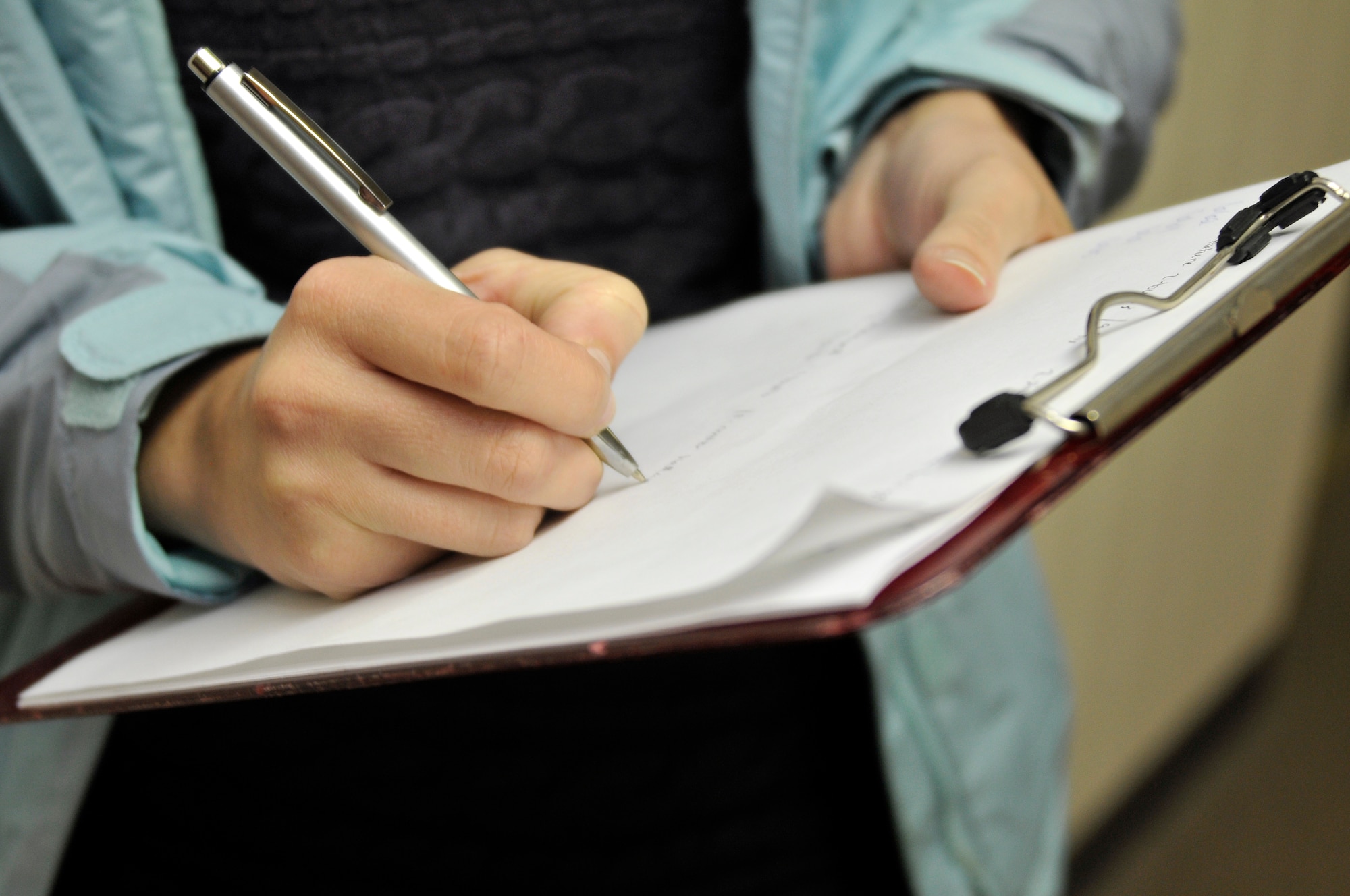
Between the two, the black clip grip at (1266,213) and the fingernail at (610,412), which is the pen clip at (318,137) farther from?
the black clip grip at (1266,213)

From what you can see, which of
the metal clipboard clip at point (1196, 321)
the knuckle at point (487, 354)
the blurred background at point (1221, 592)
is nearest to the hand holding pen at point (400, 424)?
the knuckle at point (487, 354)

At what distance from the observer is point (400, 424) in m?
0.24

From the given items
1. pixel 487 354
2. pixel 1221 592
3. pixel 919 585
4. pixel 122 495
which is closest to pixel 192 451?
pixel 122 495

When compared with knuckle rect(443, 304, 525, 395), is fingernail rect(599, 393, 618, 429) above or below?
below

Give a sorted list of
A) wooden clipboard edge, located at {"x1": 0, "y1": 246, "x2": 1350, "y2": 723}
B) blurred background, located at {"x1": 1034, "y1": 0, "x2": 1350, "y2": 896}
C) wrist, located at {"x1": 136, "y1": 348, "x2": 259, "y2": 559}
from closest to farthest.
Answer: wooden clipboard edge, located at {"x1": 0, "y1": 246, "x2": 1350, "y2": 723}
wrist, located at {"x1": 136, "y1": 348, "x2": 259, "y2": 559}
blurred background, located at {"x1": 1034, "y1": 0, "x2": 1350, "y2": 896}

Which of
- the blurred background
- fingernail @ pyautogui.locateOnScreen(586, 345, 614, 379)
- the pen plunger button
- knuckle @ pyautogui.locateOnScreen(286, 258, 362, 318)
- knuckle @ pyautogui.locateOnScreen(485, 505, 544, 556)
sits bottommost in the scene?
the blurred background

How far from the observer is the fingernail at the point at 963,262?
310 millimetres

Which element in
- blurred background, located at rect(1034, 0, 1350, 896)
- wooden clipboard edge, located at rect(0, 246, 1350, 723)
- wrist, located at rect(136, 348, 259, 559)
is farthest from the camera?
blurred background, located at rect(1034, 0, 1350, 896)

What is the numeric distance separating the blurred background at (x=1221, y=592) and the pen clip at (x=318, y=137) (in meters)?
0.76

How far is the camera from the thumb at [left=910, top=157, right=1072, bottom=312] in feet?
1.02

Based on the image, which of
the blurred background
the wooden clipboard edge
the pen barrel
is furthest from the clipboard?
the blurred background

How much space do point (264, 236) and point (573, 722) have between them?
0.81 ft

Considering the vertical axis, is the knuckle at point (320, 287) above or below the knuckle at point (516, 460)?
above

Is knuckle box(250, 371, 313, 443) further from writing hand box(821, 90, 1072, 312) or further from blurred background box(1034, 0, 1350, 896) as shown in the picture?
blurred background box(1034, 0, 1350, 896)
